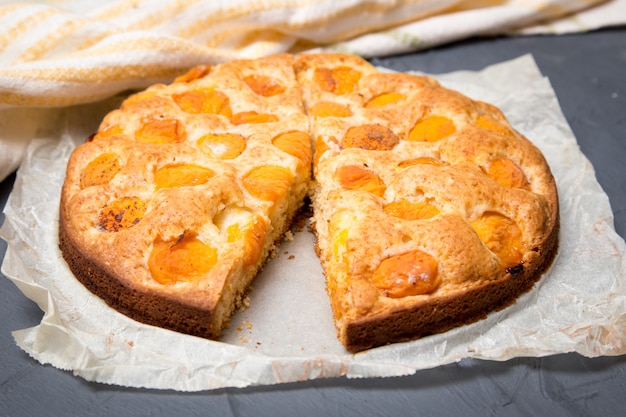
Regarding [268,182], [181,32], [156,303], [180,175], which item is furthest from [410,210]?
[181,32]

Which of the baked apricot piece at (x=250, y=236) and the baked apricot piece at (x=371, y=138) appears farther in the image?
the baked apricot piece at (x=371, y=138)

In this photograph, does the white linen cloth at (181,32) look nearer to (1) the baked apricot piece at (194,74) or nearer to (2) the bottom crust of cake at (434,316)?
(1) the baked apricot piece at (194,74)

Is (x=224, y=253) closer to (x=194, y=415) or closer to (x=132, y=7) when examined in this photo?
(x=194, y=415)

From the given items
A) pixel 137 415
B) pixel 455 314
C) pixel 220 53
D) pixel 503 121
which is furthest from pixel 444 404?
pixel 220 53

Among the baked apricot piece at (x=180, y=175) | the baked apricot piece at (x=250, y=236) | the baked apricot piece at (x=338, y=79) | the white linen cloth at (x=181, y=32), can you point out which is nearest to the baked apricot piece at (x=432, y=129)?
the baked apricot piece at (x=338, y=79)

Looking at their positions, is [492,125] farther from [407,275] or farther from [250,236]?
[250,236]

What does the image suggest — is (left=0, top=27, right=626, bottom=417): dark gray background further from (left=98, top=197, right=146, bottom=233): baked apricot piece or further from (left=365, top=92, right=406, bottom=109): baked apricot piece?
(left=365, top=92, right=406, bottom=109): baked apricot piece

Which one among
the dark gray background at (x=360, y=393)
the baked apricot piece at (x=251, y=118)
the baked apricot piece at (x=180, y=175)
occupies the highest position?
the baked apricot piece at (x=180, y=175)
